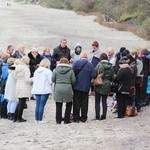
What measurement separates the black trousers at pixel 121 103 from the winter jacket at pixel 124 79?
201 mm

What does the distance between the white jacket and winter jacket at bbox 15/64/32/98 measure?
17 centimetres

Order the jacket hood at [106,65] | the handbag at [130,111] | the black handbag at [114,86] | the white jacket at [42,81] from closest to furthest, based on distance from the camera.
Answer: the white jacket at [42,81] < the jacket hood at [106,65] < the black handbag at [114,86] < the handbag at [130,111]

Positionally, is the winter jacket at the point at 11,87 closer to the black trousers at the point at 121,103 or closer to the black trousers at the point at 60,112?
the black trousers at the point at 60,112

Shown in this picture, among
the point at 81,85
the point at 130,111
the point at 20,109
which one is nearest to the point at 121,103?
the point at 130,111

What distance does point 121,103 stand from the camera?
1313 cm

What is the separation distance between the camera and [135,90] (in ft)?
45.2

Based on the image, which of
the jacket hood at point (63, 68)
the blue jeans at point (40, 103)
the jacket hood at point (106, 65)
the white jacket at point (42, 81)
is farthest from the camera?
the jacket hood at point (106, 65)

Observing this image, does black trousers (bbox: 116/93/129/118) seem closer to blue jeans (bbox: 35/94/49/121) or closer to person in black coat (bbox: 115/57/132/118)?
person in black coat (bbox: 115/57/132/118)

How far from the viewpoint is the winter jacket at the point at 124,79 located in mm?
12898

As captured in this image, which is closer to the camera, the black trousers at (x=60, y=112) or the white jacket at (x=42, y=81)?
the black trousers at (x=60, y=112)

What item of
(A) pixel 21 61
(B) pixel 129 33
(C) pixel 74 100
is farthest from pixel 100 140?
(B) pixel 129 33

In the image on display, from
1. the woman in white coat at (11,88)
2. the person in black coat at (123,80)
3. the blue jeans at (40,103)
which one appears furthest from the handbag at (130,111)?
the woman in white coat at (11,88)

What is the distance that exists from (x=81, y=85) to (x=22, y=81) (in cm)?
149

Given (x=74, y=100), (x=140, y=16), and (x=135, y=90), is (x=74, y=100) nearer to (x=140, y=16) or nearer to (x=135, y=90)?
(x=135, y=90)
